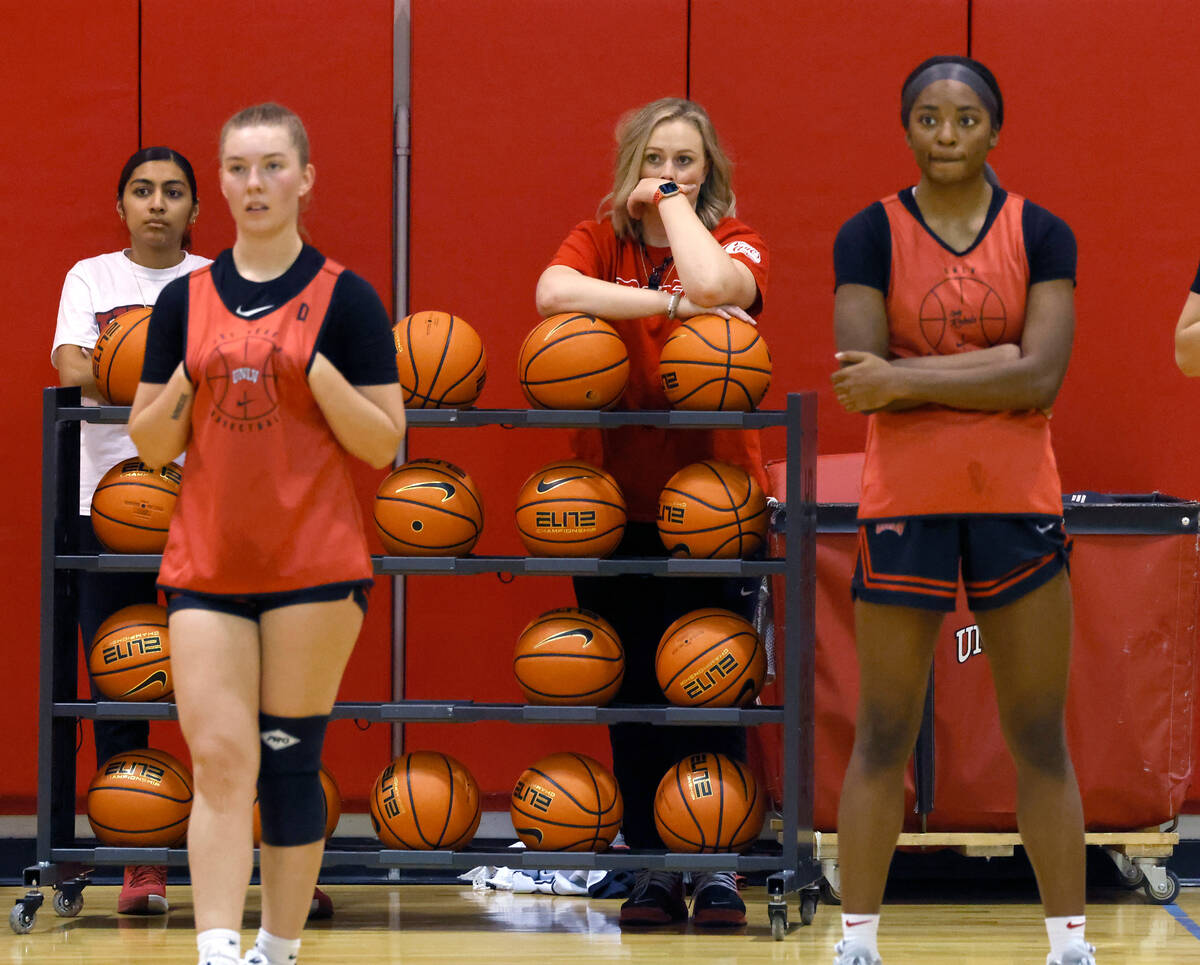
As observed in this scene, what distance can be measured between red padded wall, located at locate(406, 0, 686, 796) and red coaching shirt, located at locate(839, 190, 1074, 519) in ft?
7.34

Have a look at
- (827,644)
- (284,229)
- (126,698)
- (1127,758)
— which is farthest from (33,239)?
(1127,758)

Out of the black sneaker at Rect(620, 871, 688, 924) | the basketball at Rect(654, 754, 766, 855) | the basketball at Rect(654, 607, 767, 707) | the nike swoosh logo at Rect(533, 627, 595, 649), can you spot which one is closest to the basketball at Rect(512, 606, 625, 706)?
the nike swoosh logo at Rect(533, 627, 595, 649)

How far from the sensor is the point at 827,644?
176 inches

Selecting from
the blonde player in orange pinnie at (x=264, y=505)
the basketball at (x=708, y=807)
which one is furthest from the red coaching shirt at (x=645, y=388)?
the blonde player in orange pinnie at (x=264, y=505)

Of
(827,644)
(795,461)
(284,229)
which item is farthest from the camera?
(827,644)

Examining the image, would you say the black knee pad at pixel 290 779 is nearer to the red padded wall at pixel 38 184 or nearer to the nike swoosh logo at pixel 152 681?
the nike swoosh logo at pixel 152 681

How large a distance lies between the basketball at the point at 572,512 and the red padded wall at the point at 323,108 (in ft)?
3.80

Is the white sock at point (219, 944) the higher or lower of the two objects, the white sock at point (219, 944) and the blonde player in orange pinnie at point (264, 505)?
the lower

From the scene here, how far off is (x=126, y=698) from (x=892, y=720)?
224cm

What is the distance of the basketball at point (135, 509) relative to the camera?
4125 mm

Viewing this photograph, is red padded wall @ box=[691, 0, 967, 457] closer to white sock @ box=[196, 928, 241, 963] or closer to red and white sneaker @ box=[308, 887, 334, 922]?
red and white sneaker @ box=[308, 887, 334, 922]

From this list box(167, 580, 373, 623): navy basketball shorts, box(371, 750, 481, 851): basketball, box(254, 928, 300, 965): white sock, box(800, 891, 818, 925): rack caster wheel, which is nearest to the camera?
box(167, 580, 373, 623): navy basketball shorts

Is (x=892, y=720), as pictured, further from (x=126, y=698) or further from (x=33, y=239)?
(x=33, y=239)

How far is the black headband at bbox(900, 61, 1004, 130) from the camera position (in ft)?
9.84
